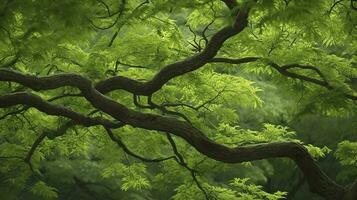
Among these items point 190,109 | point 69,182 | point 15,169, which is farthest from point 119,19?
point 69,182

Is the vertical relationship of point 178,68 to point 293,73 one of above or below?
below

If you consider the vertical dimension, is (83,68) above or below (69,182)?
above

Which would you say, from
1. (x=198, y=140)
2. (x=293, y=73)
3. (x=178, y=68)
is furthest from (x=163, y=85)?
(x=293, y=73)

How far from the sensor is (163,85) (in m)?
6.05

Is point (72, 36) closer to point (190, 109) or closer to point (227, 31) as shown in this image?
point (227, 31)

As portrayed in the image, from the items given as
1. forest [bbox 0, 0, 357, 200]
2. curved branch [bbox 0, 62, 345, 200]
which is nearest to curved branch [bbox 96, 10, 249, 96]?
forest [bbox 0, 0, 357, 200]

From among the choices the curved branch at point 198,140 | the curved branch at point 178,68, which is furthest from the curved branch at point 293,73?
the curved branch at point 198,140

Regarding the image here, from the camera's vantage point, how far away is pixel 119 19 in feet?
16.0

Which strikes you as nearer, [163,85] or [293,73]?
[293,73]

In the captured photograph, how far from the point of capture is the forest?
428cm

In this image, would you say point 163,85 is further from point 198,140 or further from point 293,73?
point 293,73

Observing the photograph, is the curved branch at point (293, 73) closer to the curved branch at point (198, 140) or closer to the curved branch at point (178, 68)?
the curved branch at point (178, 68)

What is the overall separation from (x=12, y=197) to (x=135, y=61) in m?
3.23

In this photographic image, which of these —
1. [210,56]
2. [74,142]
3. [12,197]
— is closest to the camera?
[210,56]
